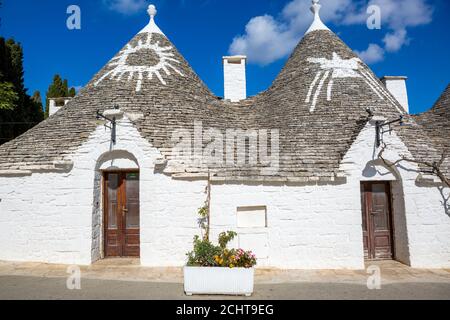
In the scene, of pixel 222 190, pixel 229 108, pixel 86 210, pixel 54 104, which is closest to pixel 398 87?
pixel 229 108

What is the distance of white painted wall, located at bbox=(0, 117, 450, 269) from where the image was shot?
7.69 m

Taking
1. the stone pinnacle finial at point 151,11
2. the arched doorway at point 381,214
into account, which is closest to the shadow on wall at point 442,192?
the arched doorway at point 381,214

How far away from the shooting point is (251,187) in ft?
25.9

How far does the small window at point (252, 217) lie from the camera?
26.0 feet

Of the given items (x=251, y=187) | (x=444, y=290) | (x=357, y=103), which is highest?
(x=357, y=103)

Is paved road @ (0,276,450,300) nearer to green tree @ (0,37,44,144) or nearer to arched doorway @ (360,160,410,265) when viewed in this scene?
arched doorway @ (360,160,410,265)

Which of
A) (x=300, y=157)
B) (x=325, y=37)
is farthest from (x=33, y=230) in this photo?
(x=325, y=37)

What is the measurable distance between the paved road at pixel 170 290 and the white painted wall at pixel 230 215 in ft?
4.36

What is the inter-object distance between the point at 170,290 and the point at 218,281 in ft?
3.49

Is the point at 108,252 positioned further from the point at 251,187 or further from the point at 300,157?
the point at 300,157

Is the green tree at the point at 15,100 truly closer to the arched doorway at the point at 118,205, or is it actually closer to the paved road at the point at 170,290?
the arched doorway at the point at 118,205
